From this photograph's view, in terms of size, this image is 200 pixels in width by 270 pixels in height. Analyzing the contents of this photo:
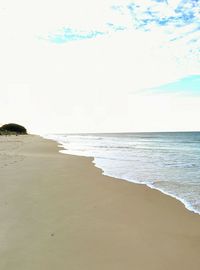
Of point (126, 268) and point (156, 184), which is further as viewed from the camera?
point (156, 184)

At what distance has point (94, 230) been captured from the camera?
6.20 metres

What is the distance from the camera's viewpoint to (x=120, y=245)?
544 centimetres

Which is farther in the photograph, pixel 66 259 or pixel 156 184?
pixel 156 184

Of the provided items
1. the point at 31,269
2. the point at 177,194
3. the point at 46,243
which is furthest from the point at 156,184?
the point at 31,269

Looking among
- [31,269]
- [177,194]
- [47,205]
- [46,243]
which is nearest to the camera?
[31,269]

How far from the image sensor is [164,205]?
860 centimetres

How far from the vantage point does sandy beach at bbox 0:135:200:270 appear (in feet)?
15.6

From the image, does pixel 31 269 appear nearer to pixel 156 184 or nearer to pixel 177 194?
pixel 177 194

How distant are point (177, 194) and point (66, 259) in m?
6.28

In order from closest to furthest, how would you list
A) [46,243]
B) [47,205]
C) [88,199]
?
[46,243] → [47,205] → [88,199]

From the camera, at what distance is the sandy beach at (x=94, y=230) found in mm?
4770

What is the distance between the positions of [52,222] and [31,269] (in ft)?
7.30

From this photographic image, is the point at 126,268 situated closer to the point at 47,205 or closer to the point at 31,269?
the point at 31,269

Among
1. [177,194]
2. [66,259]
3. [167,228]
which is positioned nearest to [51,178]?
[177,194]
